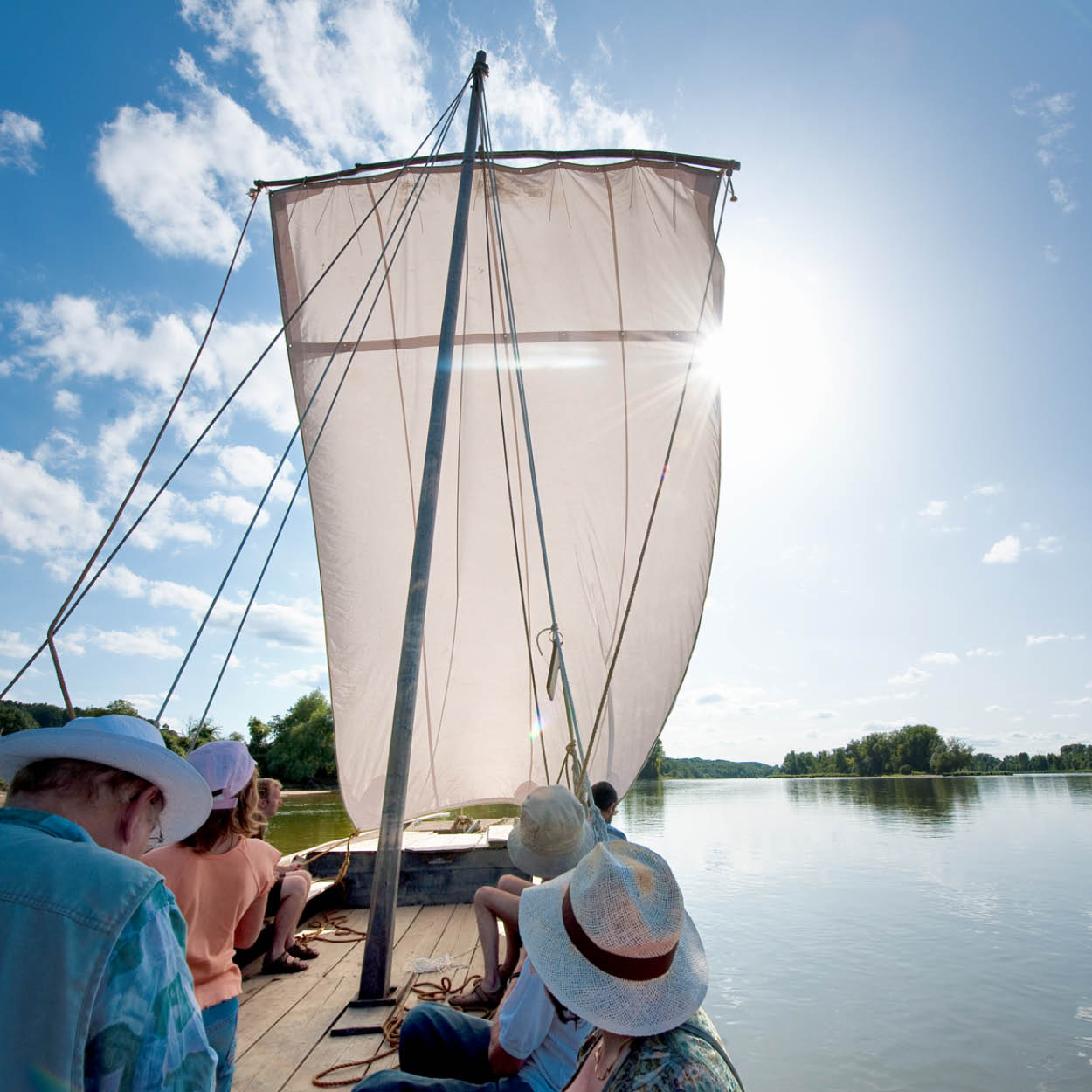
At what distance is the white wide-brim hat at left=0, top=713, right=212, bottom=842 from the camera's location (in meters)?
1.06

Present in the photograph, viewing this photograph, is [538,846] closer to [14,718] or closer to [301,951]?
[301,951]

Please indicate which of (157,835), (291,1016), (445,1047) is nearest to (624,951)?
(157,835)

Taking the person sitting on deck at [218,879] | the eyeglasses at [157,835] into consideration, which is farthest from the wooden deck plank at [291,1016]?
the eyeglasses at [157,835]

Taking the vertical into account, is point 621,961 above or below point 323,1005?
above

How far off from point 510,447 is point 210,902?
4860 mm

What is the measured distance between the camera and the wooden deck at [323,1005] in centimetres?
270

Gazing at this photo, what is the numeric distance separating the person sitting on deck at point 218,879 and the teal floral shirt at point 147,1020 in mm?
1265

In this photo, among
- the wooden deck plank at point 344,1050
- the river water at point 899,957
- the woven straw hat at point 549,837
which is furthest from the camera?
the river water at point 899,957

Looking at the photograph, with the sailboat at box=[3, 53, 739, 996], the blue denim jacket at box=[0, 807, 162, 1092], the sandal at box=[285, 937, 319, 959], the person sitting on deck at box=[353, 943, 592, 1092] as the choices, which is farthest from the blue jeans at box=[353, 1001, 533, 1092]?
the sailboat at box=[3, 53, 739, 996]

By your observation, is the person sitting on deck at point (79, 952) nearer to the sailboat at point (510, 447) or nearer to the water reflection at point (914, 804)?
the sailboat at point (510, 447)

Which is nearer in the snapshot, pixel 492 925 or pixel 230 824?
pixel 230 824

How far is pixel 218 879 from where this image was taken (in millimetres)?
2230

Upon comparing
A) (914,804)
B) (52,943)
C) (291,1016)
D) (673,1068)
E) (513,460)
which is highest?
(513,460)

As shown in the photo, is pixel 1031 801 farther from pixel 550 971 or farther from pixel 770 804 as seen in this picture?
pixel 550 971
